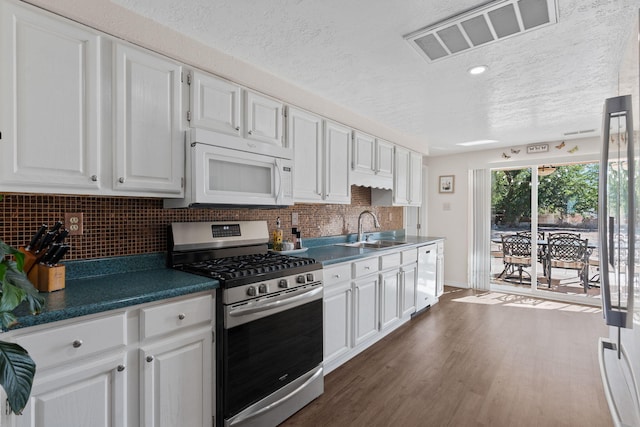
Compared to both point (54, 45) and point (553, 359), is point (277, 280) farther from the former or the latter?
point (553, 359)

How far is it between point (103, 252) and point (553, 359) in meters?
3.63

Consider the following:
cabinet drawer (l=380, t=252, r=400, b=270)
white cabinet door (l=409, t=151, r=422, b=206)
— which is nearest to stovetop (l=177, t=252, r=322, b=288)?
cabinet drawer (l=380, t=252, r=400, b=270)

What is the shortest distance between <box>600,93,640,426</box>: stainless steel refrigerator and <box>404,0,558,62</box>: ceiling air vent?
67cm

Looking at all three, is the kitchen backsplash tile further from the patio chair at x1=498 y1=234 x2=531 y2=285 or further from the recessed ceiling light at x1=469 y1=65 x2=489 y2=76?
the patio chair at x1=498 y1=234 x2=531 y2=285

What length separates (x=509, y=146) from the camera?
16.8 ft

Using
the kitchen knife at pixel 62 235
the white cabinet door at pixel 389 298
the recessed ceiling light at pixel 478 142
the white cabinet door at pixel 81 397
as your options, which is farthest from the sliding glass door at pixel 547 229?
the kitchen knife at pixel 62 235

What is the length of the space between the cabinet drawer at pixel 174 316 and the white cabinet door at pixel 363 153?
2.13 meters

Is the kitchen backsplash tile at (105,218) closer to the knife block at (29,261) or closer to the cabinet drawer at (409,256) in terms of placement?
the knife block at (29,261)

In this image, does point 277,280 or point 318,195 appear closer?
point 277,280

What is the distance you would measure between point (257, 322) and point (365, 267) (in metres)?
1.31

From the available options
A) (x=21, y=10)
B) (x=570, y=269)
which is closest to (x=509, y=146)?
(x=570, y=269)

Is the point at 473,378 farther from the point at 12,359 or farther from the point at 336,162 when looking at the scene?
the point at 12,359

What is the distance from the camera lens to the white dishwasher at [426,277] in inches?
155

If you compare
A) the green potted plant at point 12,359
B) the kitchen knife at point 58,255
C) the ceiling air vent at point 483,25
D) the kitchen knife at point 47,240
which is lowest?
the green potted plant at point 12,359
